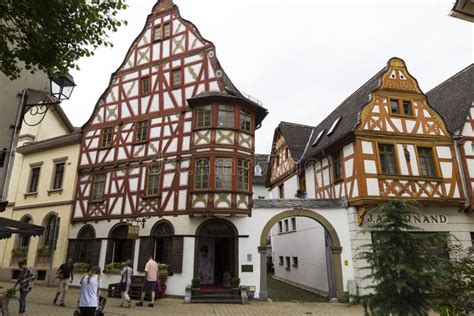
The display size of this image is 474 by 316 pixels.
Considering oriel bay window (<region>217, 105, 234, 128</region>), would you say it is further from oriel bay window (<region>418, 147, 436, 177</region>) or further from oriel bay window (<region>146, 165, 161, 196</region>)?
oriel bay window (<region>418, 147, 436, 177</region>)

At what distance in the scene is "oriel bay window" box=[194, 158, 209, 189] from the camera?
15539mm

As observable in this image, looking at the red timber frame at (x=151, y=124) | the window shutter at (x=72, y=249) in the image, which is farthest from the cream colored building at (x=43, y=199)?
the red timber frame at (x=151, y=124)

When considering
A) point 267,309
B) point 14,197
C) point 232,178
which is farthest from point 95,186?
point 267,309

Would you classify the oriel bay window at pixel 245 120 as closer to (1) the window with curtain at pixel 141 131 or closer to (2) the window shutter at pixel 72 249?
(1) the window with curtain at pixel 141 131

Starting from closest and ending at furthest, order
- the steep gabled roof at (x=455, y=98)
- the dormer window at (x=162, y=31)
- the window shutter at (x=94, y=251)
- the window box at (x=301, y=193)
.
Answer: the steep gabled roof at (x=455, y=98)
the window shutter at (x=94, y=251)
the dormer window at (x=162, y=31)
the window box at (x=301, y=193)

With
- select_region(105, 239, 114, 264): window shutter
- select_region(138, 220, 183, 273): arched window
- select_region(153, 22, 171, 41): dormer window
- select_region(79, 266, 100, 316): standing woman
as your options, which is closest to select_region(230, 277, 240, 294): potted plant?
select_region(138, 220, 183, 273): arched window

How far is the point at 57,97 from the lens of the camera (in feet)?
26.3

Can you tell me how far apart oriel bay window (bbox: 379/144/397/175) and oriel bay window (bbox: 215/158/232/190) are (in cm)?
708

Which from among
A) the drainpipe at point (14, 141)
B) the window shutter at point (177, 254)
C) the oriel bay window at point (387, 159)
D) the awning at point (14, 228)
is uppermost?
the oriel bay window at point (387, 159)

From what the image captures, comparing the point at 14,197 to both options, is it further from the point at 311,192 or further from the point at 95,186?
the point at 311,192

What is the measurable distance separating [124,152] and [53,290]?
750 centimetres

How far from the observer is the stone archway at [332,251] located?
48.7 feet

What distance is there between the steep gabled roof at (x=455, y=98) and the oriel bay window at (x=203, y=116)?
12.2 meters

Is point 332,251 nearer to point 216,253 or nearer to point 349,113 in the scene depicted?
point 216,253
